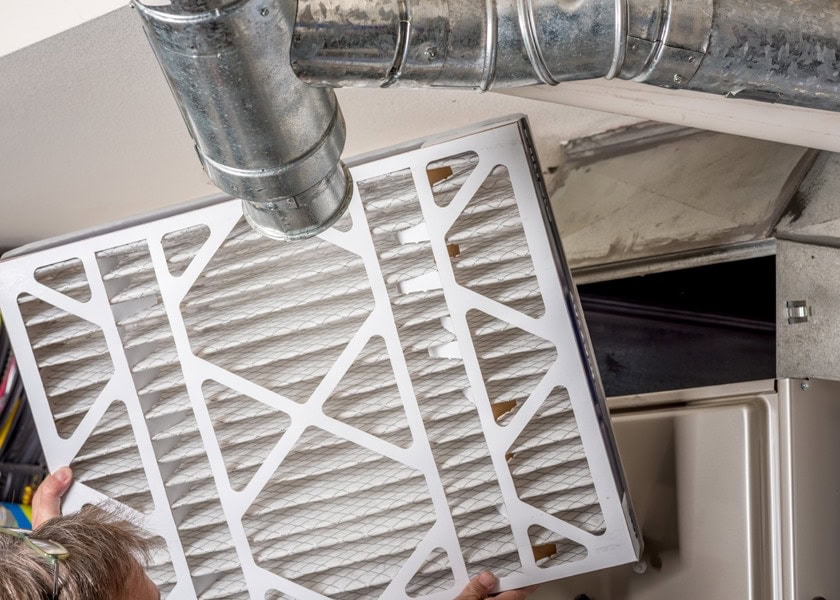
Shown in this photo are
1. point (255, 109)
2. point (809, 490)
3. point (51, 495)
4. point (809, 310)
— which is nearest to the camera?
point (255, 109)

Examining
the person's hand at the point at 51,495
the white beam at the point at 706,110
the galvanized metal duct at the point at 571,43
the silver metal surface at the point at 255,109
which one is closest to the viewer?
the silver metal surface at the point at 255,109

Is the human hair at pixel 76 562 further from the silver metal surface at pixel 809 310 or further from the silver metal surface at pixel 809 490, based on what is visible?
the silver metal surface at pixel 809 310

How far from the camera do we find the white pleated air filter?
1.39m

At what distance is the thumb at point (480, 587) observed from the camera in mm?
1437

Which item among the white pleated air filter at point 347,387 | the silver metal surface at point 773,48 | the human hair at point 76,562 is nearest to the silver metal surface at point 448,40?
the silver metal surface at point 773,48

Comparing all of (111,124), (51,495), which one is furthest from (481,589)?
(111,124)

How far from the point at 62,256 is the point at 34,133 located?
0.34 m

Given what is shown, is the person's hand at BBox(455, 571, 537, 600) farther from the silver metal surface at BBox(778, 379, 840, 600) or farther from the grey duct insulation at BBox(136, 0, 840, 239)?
the grey duct insulation at BBox(136, 0, 840, 239)

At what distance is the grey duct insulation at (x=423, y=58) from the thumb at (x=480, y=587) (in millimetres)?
741

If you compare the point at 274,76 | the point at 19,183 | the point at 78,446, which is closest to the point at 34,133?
the point at 19,183

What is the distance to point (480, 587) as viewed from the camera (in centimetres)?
144

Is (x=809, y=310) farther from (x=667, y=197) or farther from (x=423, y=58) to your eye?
(x=423, y=58)

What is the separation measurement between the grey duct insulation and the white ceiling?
0.52 m

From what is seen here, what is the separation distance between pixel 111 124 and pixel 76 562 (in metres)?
1.00
